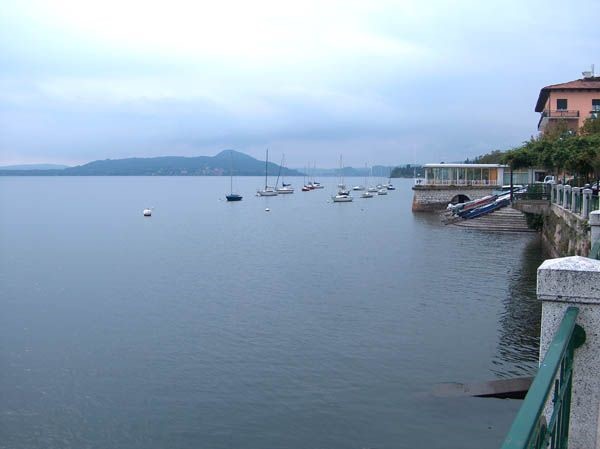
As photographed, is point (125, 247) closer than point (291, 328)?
No

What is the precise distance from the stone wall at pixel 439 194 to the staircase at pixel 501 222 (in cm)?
1449

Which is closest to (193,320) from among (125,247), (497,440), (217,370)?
(217,370)

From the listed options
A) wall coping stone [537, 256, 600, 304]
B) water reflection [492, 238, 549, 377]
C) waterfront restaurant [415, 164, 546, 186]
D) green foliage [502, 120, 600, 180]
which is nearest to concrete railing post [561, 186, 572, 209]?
green foliage [502, 120, 600, 180]

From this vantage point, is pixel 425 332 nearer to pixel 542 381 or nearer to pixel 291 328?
pixel 291 328

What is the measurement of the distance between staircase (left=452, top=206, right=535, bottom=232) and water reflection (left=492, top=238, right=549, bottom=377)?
1990cm

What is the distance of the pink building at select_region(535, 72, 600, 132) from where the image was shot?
205 feet

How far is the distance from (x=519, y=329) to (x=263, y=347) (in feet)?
26.8

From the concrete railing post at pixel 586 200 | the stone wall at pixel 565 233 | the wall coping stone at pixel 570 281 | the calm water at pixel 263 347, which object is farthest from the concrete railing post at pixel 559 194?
the wall coping stone at pixel 570 281

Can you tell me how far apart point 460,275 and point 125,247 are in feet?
84.1

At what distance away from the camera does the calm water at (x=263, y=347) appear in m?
14.3

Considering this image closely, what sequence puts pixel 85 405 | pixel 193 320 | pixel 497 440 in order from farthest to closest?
1. pixel 193 320
2. pixel 85 405
3. pixel 497 440

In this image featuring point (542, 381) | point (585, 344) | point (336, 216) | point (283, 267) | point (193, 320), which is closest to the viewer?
point (542, 381)

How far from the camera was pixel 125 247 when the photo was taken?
4734cm

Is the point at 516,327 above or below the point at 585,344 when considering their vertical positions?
below
